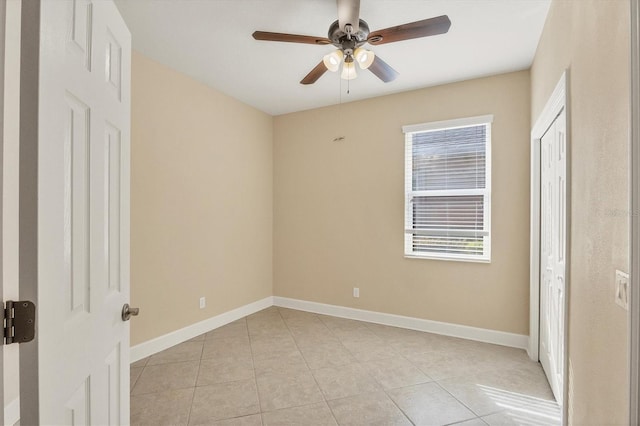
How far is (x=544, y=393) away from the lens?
2385mm

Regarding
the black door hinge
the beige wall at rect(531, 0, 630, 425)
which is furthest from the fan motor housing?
the black door hinge

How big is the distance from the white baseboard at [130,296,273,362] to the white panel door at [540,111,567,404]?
3.28 meters

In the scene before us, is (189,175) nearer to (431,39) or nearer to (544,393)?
(431,39)

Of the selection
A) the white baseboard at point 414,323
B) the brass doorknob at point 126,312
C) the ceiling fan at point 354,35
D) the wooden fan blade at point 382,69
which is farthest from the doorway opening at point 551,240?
the brass doorknob at point 126,312

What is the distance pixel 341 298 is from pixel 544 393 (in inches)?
91.3

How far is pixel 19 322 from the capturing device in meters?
0.68

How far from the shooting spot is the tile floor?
83.7 inches

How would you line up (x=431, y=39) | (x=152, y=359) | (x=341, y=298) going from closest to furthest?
(x=431, y=39) → (x=152, y=359) → (x=341, y=298)

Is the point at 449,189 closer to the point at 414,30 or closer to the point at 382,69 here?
the point at 382,69

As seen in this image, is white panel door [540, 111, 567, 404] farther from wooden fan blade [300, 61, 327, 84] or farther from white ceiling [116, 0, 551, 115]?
wooden fan blade [300, 61, 327, 84]

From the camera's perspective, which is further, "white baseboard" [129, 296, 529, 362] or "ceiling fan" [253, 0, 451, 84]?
"white baseboard" [129, 296, 529, 362]

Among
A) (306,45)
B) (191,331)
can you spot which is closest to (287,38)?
(306,45)

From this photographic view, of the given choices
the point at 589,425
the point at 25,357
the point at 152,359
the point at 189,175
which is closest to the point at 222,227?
the point at 189,175

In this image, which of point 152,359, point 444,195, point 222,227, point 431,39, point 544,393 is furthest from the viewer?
point 222,227
